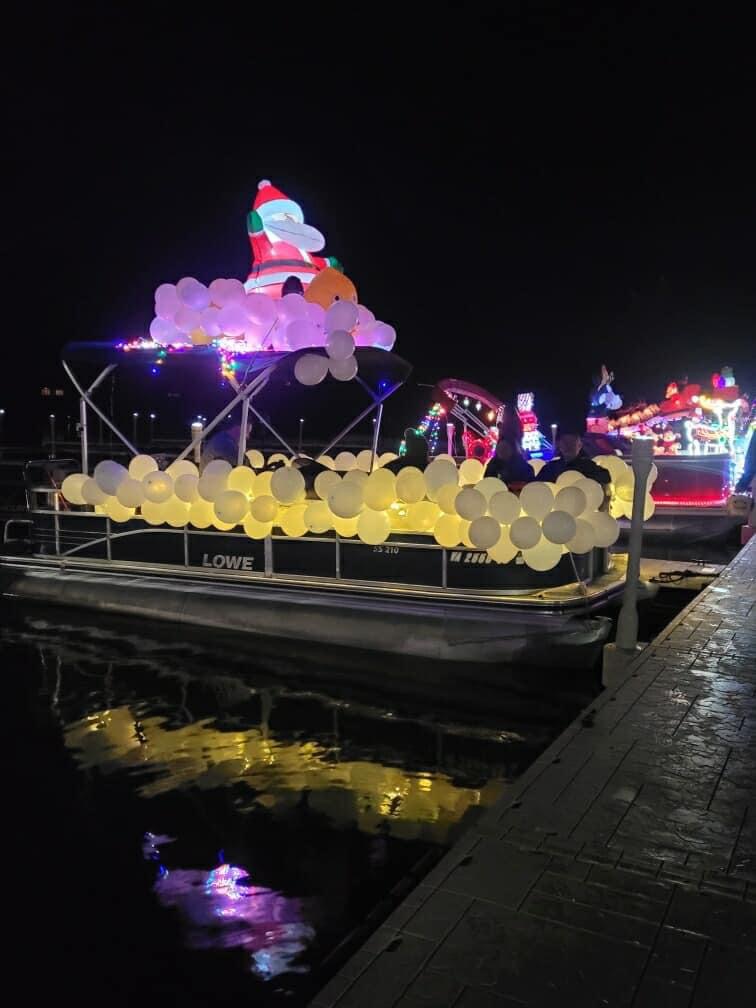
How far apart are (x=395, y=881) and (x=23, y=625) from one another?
6948mm

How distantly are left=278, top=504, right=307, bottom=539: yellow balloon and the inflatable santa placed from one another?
296 centimetres

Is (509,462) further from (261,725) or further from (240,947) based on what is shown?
(240,947)

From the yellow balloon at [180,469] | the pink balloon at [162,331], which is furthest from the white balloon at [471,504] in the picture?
the pink balloon at [162,331]

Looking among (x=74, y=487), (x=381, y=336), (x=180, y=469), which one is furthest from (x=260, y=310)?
(x=74, y=487)

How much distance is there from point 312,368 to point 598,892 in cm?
579

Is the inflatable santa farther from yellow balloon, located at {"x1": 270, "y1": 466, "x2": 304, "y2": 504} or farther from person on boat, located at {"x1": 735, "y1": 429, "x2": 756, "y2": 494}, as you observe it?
person on boat, located at {"x1": 735, "y1": 429, "x2": 756, "y2": 494}

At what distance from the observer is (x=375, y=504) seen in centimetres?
714

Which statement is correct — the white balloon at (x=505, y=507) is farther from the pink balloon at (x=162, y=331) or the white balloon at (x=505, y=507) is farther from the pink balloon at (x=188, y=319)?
the pink balloon at (x=162, y=331)

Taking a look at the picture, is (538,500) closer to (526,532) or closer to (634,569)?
(526,532)

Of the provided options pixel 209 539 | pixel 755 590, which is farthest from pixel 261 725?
pixel 755 590

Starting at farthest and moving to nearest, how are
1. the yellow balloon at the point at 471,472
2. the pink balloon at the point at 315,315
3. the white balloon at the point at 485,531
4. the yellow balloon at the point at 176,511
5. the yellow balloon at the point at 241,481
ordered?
the yellow balloon at the point at 471,472, the yellow balloon at the point at 176,511, the pink balloon at the point at 315,315, the yellow balloon at the point at 241,481, the white balloon at the point at 485,531

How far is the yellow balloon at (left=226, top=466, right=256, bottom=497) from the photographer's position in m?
7.58

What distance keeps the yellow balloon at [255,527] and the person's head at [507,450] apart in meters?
2.63

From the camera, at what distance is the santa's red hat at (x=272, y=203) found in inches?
363
